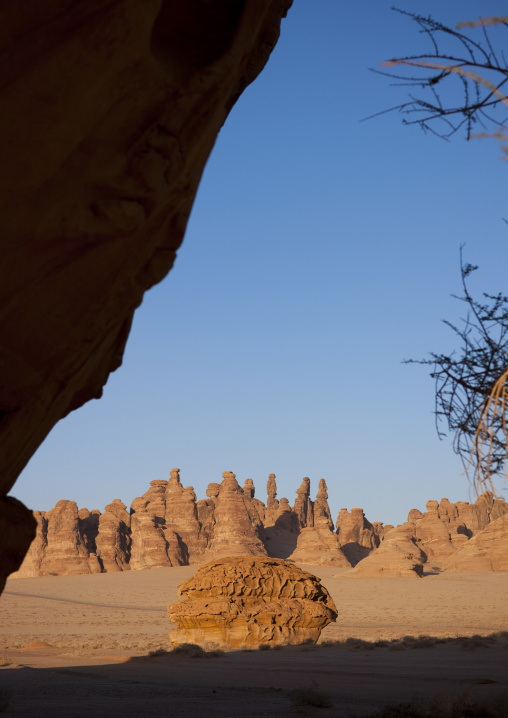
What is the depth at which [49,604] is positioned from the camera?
47.2 metres

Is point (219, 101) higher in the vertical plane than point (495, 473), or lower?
higher

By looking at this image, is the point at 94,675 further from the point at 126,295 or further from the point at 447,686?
the point at 126,295

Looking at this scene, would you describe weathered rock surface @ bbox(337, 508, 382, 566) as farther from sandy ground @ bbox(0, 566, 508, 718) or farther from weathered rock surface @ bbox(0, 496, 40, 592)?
weathered rock surface @ bbox(0, 496, 40, 592)

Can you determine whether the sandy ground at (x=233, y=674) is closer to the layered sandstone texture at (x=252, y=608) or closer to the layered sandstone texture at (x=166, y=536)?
the layered sandstone texture at (x=252, y=608)

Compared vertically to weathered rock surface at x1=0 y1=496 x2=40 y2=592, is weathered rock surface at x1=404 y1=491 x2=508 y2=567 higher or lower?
higher

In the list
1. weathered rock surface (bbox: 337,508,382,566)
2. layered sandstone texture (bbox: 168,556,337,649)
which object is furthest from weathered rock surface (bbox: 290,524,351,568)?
layered sandstone texture (bbox: 168,556,337,649)

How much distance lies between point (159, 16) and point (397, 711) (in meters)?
7.94

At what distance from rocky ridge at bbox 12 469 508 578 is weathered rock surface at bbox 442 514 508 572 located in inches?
3.9

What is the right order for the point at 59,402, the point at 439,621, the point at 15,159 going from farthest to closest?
the point at 439,621
the point at 59,402
the point at 15,159

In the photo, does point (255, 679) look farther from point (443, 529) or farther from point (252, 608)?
point (443, 529)

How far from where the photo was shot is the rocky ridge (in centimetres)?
6812

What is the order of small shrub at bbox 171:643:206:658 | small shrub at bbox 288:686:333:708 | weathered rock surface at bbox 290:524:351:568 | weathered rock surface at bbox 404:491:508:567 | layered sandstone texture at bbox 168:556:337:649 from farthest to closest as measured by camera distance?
weathered rock surface at bbox 404:491:508:567 < weathered rock surface at bbox 290:524:351:568 < layered sandstone texture at bbox 168:556:337:649 < small shrub at bbox 171:643:206:658 < small shrub at bbox 288:686:333:708

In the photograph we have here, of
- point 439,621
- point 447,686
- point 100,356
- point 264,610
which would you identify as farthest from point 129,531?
point 100,356

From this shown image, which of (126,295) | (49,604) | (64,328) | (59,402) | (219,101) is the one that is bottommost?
(49,604)
